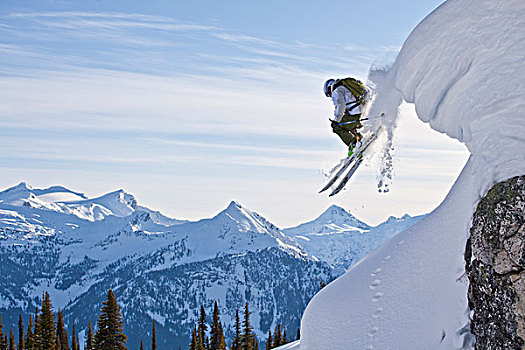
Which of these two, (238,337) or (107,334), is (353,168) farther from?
(238,337)

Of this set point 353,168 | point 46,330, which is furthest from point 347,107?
point 46,330

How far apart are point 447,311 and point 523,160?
2.20 meters

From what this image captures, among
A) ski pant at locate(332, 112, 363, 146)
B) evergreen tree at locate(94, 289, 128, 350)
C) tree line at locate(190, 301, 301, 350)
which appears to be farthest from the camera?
tree line at locate(190, 301, 301, 350)

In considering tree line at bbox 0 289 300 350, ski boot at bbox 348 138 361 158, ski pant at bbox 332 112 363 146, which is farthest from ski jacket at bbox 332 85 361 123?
tree line at bbox 0 289 300 350

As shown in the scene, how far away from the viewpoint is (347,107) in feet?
36.9

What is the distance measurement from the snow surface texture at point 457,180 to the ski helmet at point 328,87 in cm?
283

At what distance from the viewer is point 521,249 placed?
5387mm

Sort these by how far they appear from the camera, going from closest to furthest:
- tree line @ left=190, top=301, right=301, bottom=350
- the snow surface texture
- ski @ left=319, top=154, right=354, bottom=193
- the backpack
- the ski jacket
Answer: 1. the snow surface texture
2. the backpack
3. the ski jacket
4. ski @ left=319, top=154, right=354, bottom=193
5. tree line @ left=190, top=301, right=301, bottom=350

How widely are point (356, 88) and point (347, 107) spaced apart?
52 cm

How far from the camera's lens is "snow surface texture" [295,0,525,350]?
6598 mm

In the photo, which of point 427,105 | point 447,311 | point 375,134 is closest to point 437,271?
point 447,311

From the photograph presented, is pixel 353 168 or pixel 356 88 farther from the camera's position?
pixel 353 168

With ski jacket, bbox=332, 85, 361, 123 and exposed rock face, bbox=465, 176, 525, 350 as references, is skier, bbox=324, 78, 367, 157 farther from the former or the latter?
exposed rock face, bbox=465, 176, 525, 350

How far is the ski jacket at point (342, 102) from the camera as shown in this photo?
36.4 ft
